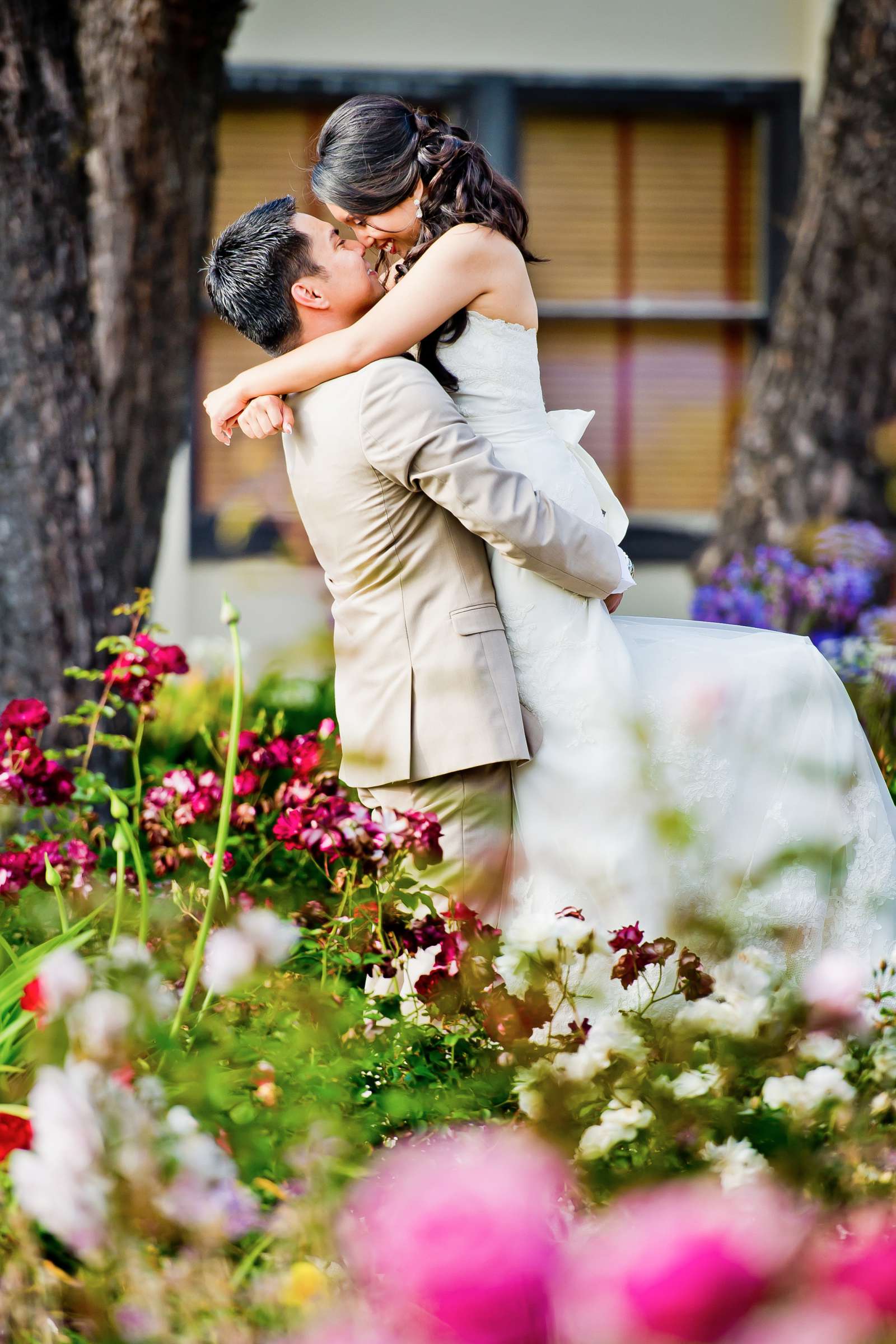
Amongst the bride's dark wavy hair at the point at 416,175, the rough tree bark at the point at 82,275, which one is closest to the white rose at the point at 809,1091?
the bride's dark wavy hair at the point at 416,175

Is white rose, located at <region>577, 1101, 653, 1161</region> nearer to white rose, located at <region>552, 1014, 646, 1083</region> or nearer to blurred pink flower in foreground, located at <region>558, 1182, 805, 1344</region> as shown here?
white rose, located at <region>552, 1014, 646, 1083</region>

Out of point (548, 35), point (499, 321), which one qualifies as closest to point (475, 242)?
point (499, 321)

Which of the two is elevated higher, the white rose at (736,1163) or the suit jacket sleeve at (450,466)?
the suit jacket sleeve at (450,466)

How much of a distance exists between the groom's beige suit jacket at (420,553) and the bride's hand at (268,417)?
0.10 feet

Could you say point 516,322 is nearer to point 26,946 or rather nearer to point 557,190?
point 26,946

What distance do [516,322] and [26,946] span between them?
1.36 metres

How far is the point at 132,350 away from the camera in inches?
142

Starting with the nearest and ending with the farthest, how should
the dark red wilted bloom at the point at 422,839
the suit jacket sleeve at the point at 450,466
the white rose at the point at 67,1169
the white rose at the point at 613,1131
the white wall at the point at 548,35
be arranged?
the white rose at the point at 67,1169 < the white rose at the point at 613,1131 < the dark red wilted bloom at the point at 422,839 < the suit jacket sleeve at the point at 450,466 < the white wall at the point at 548,35

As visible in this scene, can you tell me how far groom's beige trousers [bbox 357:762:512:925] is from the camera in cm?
219

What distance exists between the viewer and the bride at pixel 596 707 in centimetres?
219

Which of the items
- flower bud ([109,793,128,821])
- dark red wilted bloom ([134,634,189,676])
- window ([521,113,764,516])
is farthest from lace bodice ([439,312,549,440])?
window ([521,113,764,516])

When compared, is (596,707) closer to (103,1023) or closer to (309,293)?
(309,293)

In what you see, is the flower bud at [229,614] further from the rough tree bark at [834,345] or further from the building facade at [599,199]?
the building facade at [599,199]

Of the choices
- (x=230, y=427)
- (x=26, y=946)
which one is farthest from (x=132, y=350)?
(x=26, y=946)
